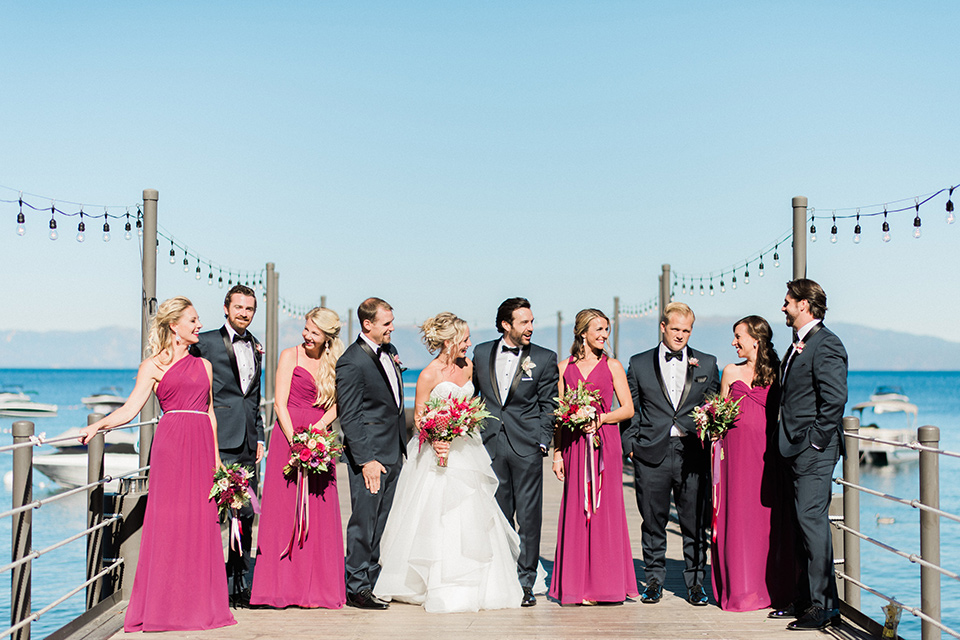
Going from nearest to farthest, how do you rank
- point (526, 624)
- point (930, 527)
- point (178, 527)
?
1. point (930, 527)
2. point (178, 527)
3. point (526, 624)

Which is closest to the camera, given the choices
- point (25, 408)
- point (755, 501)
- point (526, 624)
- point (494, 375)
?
point (526, 624)

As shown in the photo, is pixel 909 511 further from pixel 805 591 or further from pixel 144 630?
pixel 144 630

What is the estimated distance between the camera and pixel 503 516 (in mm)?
6574

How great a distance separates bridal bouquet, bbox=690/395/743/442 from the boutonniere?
1.13m

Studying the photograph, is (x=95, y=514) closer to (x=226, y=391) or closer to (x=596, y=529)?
(x=226, y=391)

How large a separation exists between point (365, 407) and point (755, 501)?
2.68 m

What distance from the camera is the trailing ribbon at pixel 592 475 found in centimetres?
648

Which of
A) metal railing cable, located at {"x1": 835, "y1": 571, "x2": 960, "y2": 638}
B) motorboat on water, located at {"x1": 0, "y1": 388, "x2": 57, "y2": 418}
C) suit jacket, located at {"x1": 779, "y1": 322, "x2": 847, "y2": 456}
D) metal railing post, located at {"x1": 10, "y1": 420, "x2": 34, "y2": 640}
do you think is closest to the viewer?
metal railing cable, located at {"x1": 835, "y1": 571, "x2": 960, "y2": 638}

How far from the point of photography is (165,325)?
19.4 ft

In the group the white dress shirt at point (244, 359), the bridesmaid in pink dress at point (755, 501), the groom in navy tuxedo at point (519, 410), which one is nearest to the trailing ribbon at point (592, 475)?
the groom in navy tuxedo at point (519, 410)

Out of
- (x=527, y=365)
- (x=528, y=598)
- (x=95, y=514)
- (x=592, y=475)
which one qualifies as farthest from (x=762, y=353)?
(x=95, y=514)

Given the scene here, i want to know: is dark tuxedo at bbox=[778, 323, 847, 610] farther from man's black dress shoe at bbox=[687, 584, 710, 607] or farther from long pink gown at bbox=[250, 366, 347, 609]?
long pink gown at bbox=[250, 366, 347, 609]

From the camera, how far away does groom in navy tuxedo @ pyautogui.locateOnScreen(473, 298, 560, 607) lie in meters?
6.51

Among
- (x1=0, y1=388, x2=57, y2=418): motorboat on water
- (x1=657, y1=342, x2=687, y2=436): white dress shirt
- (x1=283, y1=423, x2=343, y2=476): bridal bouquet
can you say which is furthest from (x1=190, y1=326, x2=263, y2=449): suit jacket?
(x1=0, y1=388, x2=57, y2=418): motorboat on water
